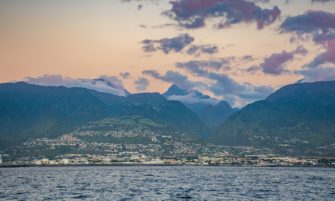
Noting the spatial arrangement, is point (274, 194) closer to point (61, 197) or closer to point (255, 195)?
point (255, 195)

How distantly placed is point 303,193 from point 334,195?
9015 mm

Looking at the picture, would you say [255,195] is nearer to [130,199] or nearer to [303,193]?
[303,193]

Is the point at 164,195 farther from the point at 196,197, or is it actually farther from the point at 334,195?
the point at 334,195

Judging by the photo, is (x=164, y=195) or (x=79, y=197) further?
(x=164, y=195)

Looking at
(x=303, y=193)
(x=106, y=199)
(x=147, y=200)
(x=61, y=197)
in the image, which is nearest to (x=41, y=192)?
(x=61, y=197)

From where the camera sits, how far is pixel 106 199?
11350 centimetres

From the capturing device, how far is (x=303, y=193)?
452ft

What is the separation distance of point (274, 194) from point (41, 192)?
5907cm

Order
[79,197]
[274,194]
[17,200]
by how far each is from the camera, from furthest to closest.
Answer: [274,194] < [79,197] < [17,200]

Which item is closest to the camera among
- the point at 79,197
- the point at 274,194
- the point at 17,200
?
the point at 17,200

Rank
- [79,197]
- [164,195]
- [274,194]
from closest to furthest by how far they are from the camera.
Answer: [79,197], [164,195], [274,194]

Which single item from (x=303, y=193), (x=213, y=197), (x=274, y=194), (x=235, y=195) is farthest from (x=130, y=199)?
(x=303, y=193)

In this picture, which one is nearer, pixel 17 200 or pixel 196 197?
pixel 17 200

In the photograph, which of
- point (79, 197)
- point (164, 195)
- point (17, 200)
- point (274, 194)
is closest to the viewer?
point (17, 200)
